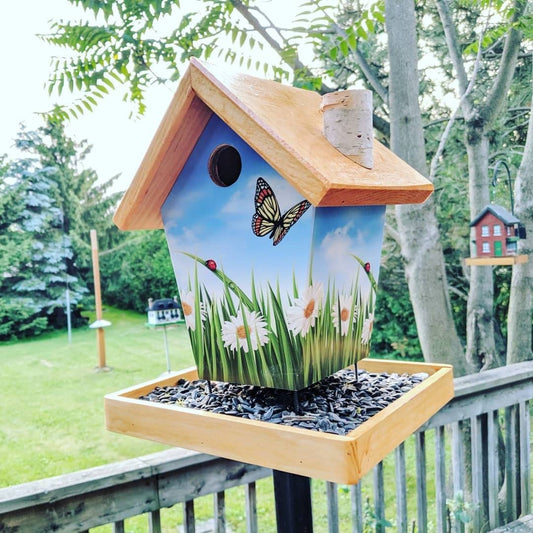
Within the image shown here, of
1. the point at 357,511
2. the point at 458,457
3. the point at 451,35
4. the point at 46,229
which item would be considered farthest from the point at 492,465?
the point at 46,229

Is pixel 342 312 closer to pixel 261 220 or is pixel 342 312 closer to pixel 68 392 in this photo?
pixel 261 220

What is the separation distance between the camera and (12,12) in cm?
229

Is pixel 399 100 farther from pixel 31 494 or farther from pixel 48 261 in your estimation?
pixel 48 261

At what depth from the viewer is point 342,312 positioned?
31.3 inches

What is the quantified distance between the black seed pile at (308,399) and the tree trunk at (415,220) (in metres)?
1.09

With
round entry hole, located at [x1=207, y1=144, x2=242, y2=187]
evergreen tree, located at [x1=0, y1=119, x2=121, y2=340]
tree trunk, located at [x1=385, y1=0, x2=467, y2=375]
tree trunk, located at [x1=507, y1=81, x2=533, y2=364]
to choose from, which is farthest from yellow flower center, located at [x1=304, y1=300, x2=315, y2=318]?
evergreen tree, located at [x1=0, y1=119, x2=121, y2=340]

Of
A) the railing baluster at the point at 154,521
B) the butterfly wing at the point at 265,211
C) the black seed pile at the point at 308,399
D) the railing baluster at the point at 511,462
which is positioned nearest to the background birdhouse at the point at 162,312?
the railing baluster at the point at 511,462

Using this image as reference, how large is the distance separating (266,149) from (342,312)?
0.30 m

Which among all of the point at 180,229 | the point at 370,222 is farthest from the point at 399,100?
the point at 180,229

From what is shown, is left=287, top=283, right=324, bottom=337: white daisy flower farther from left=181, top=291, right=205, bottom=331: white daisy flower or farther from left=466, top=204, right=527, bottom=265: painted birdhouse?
left=466, top=204, right=527, bottom=265: painted birdhouse

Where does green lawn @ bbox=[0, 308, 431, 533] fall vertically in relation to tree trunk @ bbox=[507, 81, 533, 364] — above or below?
below

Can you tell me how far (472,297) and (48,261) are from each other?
788cm

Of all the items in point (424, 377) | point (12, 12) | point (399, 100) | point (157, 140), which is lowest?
point (424, 377)

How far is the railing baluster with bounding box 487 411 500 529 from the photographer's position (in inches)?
60.6
